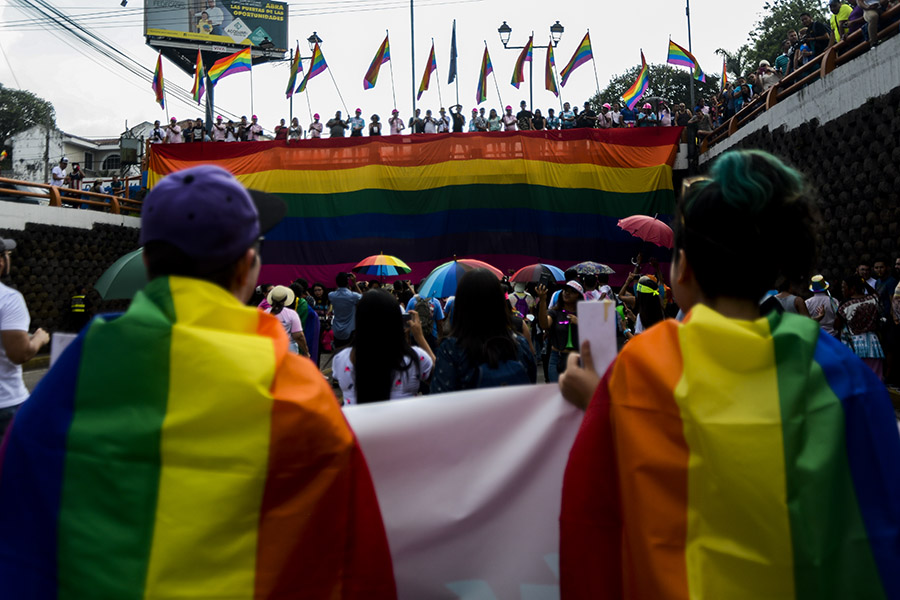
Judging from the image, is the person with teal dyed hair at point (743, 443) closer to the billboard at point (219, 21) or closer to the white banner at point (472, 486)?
the white banner at point (472, 486)

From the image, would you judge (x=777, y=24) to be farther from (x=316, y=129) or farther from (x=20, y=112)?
(x=20, y=112)

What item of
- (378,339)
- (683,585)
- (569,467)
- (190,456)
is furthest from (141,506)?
(378,339)

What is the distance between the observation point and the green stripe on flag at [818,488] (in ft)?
4.65

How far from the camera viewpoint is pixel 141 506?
4.78 feet

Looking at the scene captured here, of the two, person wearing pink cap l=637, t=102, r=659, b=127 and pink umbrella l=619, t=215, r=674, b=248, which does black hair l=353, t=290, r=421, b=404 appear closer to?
pink umbrella l=619, t=215, r=674, b=248

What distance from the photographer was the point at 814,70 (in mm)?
13047

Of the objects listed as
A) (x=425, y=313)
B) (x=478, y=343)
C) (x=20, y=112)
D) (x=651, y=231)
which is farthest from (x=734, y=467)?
(x=20, y=112)

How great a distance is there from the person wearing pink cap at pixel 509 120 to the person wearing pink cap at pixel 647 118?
3552 millimetres

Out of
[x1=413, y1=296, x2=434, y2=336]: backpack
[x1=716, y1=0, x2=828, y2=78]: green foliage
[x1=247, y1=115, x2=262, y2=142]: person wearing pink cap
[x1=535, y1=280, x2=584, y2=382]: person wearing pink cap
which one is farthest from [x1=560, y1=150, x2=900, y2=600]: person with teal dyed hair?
[x1=716, y1=0, x2=828, y2=78]: green foliage

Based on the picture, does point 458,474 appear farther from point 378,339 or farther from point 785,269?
point 378,339

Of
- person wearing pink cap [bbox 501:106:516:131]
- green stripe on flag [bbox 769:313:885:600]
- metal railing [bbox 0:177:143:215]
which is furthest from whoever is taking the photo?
person wearing pink cap [bbox 501:106:516:131]

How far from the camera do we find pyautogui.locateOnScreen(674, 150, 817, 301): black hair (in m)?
1.58

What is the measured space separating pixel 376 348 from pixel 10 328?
1.82m

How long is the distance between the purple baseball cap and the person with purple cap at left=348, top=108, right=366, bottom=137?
64.7 feet
